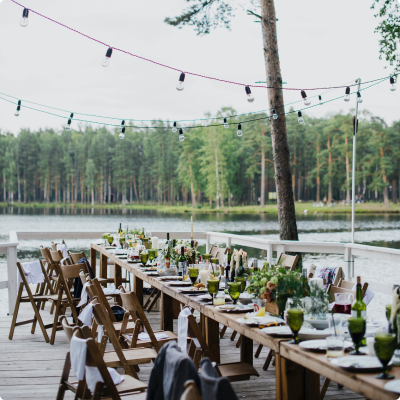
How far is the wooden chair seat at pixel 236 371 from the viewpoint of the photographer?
2.95m

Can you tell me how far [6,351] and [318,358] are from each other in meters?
3.48

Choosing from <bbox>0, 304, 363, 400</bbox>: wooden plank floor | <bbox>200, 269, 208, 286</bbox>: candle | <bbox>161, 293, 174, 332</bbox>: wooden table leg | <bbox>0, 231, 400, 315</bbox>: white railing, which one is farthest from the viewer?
<bbox>0, 231, 400, 315</bbox>: white railing

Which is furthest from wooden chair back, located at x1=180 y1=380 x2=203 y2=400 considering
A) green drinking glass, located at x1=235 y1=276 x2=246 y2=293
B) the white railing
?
the white railing

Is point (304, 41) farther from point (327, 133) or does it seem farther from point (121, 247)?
point (121, 247)

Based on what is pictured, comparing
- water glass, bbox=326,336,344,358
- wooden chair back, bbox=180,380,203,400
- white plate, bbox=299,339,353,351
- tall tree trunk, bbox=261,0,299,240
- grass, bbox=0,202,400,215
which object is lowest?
grass, bbox=0,202,400,215

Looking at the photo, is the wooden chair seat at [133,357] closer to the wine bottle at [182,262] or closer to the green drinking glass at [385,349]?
the wine bottle at [182,262]

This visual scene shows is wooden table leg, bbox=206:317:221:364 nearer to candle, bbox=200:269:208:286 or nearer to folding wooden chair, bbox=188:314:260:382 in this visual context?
folding wooden chair, bbox=188:314:260:382

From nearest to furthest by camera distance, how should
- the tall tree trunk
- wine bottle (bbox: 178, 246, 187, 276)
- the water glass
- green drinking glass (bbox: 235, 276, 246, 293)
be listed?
the water glass
green drinking glass (bbox: 235, 276, 246, 293)
wine bottle (bbox: 178, 246, 187, 276)
the tall tree trunk

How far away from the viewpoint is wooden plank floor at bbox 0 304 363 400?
3.56 m

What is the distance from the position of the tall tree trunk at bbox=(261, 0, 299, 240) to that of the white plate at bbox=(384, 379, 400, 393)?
614 cm

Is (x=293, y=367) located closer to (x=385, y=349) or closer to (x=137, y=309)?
(x=385, y=349)

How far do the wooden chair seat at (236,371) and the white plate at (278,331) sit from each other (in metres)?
0.51

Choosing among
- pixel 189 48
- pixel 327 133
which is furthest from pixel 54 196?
pixel 327 133

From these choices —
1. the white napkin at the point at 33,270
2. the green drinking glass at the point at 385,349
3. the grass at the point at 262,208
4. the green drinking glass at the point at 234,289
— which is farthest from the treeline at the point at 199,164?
the green drinking glass at the point at 385,349
